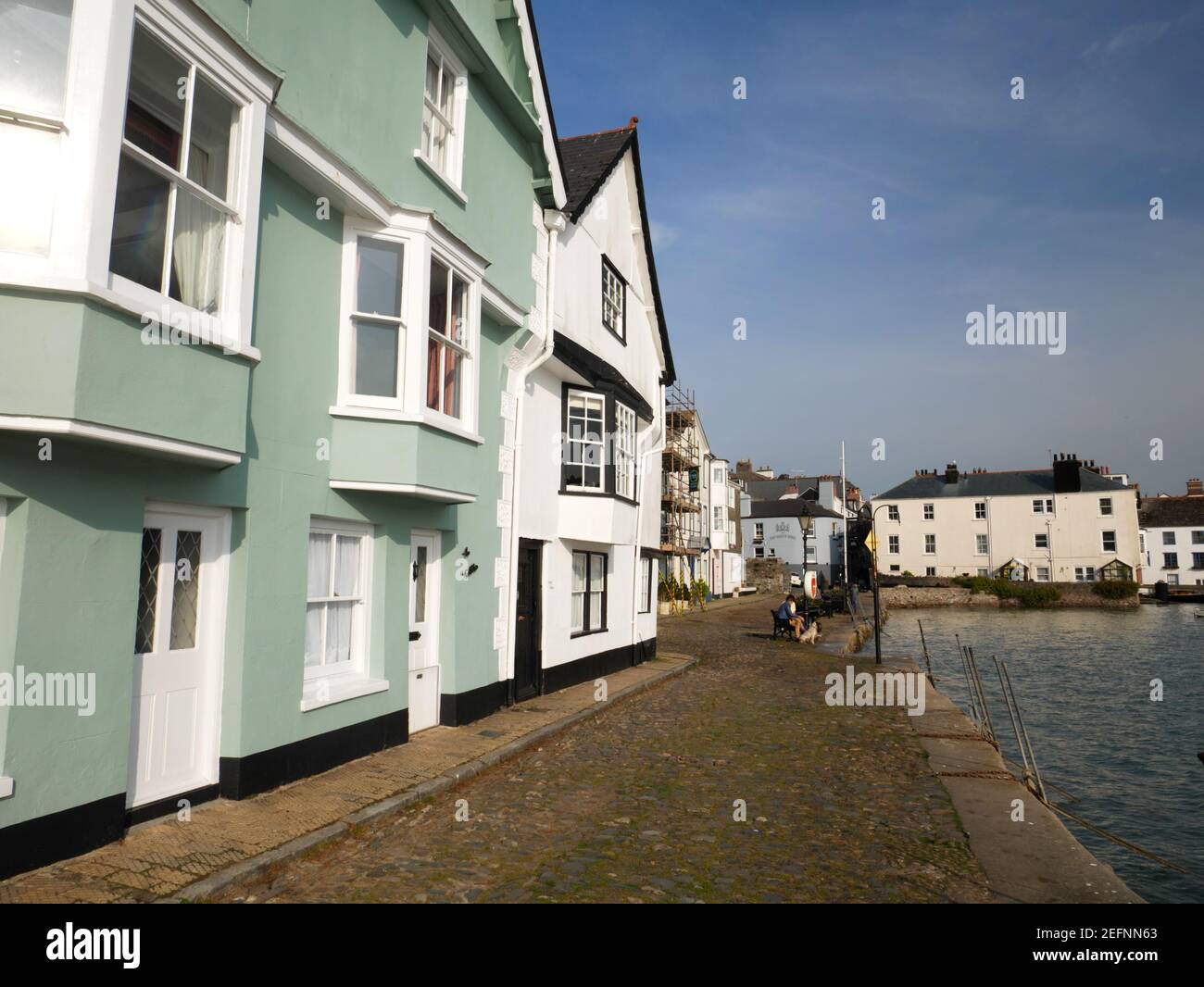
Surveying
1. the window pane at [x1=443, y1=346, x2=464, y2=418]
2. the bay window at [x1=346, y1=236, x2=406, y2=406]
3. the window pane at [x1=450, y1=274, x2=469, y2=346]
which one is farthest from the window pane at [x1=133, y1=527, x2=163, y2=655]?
the window pane at [x1=450, y1=274, x2=469, y2=346]

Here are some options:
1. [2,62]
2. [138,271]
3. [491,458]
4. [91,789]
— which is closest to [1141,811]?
[491,458]

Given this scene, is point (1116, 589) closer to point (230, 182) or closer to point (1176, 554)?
point (1176, 554)

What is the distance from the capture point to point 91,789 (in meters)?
5.61

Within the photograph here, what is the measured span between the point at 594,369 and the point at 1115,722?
14.5 m

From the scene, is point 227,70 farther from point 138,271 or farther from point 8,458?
point 8,458

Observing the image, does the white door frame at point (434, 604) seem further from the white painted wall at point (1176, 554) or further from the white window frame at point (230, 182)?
the white painted wall at point (1176, 554)

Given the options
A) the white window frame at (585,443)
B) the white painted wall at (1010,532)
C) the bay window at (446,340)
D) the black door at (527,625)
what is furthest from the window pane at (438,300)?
the white painted wall at (1010,532)

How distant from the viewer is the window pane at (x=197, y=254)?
6.34 metres

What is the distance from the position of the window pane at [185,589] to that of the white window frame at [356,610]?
4.70 ft

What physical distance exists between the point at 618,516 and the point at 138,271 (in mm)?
11433

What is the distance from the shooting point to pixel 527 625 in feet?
45.0

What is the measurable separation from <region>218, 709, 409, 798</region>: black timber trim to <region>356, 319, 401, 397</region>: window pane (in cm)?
376

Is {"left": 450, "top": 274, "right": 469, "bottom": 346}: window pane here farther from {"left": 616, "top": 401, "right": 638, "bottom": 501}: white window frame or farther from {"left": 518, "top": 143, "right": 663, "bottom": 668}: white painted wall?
{"left": 616, "top": 401, "right": 638, "bottom": 501}: white window frame

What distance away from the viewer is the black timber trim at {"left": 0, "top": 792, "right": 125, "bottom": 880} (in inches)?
198
